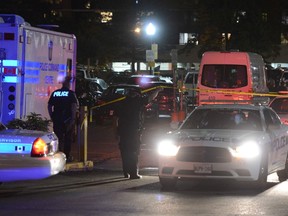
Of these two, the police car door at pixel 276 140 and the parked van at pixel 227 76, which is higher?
the parked van at pixel 227 76

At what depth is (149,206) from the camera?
431 inches

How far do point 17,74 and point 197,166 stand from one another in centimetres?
480

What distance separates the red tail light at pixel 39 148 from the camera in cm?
1115

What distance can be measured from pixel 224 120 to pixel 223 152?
148cm

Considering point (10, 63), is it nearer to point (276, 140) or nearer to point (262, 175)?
point (276, 140)

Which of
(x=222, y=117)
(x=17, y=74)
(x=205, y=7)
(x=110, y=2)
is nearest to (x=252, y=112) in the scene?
(x=222, y=117)

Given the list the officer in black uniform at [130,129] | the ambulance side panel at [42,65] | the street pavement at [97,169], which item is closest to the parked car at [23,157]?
the street pavement at [97,169]

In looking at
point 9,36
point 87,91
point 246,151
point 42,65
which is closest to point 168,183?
point 246,151

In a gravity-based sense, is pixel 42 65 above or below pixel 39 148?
above

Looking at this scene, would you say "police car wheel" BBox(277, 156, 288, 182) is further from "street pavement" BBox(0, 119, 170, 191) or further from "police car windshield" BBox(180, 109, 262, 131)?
"street pavement" BBox(0, 119, 170, 191)

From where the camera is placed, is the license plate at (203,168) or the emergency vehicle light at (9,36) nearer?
the license plate at (203,168)

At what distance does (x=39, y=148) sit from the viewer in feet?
36.8

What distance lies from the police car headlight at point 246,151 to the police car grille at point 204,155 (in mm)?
132

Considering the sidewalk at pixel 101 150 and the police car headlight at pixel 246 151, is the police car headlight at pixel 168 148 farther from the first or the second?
the sidewalk at pixel 101 150
